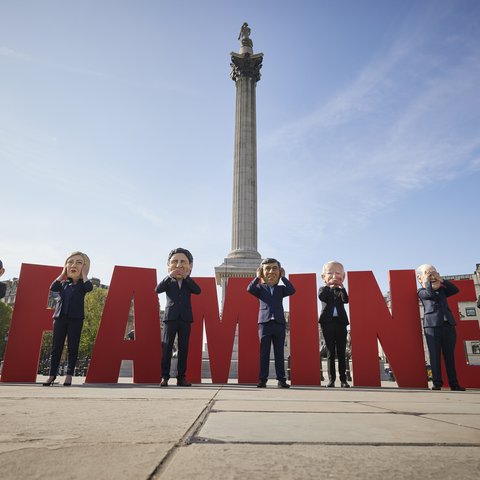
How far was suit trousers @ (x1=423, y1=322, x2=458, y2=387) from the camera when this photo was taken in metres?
6.04

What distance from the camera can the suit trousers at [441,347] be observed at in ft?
19.8

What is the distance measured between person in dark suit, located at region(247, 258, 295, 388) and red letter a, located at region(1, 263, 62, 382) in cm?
360

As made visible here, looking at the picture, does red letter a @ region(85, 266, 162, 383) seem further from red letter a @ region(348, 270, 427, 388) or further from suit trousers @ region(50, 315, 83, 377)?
red letter a @ region(348, 270, 427, 388)

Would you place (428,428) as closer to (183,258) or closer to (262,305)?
(262,305)

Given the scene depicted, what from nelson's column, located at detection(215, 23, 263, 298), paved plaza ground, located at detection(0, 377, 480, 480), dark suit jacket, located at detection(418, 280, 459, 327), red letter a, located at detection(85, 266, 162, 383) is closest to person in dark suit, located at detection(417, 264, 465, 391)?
dark suit jacket, located at detection(418, 280, 459, 327)

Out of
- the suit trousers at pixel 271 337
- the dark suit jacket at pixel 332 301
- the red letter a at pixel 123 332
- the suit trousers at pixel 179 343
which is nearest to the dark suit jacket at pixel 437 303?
the dark suit jacket at pixel 332 301

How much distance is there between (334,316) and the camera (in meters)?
6.61

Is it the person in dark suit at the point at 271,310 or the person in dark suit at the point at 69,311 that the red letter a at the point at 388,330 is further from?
the person in dark suit at the point at 69,311

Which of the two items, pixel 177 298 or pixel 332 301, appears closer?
pixel 177 298

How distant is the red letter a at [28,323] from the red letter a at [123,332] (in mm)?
951

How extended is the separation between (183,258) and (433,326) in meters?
4.29

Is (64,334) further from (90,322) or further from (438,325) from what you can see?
(90,322)

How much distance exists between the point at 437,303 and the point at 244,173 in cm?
1912

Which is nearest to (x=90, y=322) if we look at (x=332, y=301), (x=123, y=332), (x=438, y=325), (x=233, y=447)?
(x=123, y=332)
